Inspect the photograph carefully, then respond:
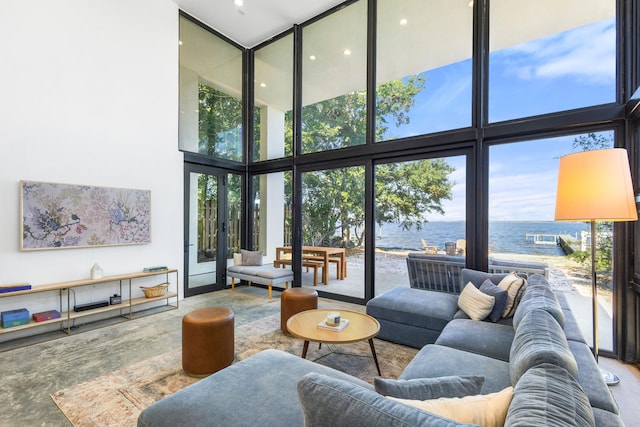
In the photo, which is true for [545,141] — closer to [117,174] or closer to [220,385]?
[220,385]

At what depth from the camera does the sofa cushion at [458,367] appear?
1.69m

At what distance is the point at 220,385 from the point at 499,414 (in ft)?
4.15

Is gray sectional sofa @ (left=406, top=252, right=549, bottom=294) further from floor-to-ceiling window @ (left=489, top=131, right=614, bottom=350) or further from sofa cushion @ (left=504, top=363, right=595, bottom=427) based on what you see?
sofa cushion @ (left=504, top=363, right=595, bottom=427)

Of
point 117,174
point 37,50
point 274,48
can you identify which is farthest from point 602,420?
point 274,48

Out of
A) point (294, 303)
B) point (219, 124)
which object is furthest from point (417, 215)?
point (219, 124)

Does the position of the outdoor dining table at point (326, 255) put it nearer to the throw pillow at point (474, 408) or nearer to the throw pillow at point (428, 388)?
the throw pillow at point (428, 388)

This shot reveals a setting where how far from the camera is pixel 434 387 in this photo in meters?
1.12

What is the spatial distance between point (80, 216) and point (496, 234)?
17.1ft

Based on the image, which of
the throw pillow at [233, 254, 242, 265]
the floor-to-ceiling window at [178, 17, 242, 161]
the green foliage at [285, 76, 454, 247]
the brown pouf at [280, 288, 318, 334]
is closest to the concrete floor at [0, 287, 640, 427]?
the brown pouf at [280, 288, 318, 334]

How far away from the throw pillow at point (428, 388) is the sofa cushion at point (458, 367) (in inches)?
24.7

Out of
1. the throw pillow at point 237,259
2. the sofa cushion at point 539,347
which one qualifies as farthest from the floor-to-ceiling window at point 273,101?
the sofa cushion at point 539,347

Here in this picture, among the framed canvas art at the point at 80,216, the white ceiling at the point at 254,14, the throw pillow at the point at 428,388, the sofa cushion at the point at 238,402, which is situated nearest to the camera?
the throw pillow at the point at 428,388

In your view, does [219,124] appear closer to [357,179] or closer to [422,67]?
[357,179]

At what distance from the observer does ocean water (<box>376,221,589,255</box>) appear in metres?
3.30
